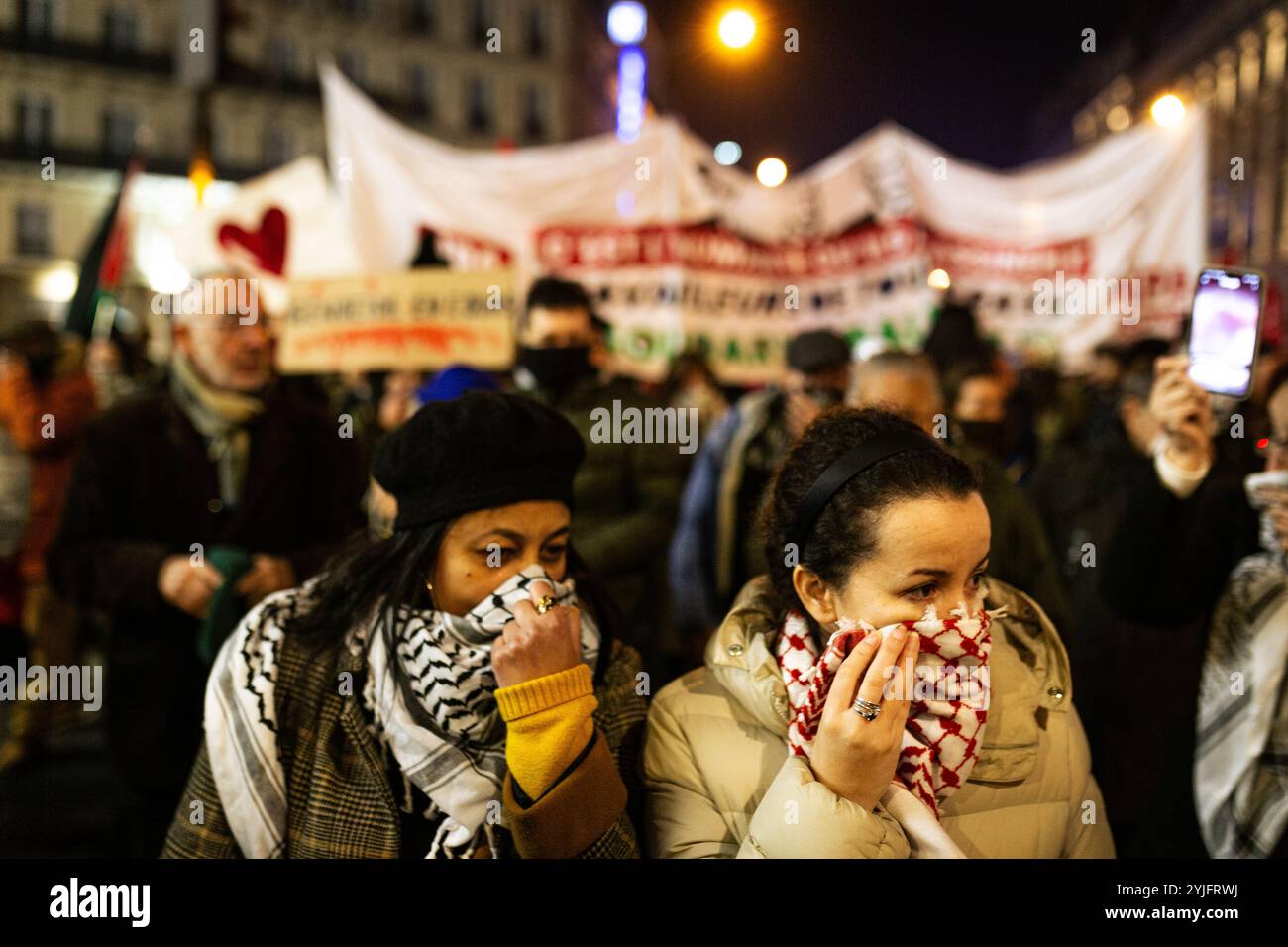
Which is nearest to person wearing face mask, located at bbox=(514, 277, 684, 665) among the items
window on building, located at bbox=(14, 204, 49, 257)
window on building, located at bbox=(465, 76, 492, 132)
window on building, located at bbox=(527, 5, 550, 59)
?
window on building, located at bbox=(14, 204, 49, 257)

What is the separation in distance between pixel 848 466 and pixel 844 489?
0.14 feet

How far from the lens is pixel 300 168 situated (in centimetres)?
553

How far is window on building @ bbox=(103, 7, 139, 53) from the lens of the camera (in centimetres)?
4119

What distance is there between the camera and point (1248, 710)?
7.38 ft

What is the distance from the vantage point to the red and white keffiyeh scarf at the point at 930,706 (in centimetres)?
160

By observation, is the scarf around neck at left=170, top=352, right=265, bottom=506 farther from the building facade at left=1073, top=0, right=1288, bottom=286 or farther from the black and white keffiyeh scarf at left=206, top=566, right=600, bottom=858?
the building facade at left=1073, top=0, right=1288, bottom=286

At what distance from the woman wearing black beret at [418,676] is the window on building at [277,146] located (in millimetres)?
49720

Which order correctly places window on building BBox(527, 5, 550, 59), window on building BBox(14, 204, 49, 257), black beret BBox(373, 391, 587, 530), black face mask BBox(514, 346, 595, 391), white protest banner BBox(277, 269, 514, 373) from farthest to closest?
window on building BBox(527, 5, 550, 59) < window on building BBox(14, 204, 49, 257) < white protest banner BBox(277, 269, 514, 373) < black face mask BBox(514, 346, 595, 391) < black beret BBox(373, 391, 587, 530)

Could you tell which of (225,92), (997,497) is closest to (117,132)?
(225,92)

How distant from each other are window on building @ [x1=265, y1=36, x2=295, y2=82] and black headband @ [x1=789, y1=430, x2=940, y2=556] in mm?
44882

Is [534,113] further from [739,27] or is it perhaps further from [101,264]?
[739,27]

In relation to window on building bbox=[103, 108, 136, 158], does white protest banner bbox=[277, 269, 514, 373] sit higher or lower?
lower

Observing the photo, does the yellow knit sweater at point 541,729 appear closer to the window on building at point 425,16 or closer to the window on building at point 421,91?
the window on building at point 421,91
